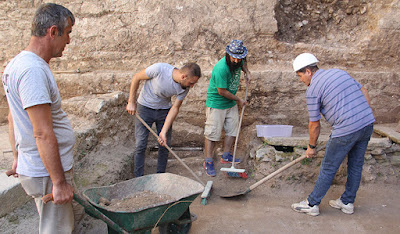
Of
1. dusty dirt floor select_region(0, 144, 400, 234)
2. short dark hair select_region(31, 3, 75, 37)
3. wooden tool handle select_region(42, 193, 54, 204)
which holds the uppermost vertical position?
short dark hair select_region(31, 3, 75, 37)

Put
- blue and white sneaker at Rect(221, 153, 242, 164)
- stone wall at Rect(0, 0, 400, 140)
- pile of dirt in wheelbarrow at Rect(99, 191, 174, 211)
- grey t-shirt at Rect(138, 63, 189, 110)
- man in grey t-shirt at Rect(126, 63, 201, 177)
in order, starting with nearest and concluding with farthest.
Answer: pile of dirt in wheelbarrow at Rect(99, 191, 174, 211) < man in grey t-shirt at Rect(126, 63, 201, 177) < grey t-shirt at Rect(138, 63, 189, 110) < blue and white sneaker at Rect(221, 153, 242, 164) < stone wall at Rect(0, 0, 400, 140)

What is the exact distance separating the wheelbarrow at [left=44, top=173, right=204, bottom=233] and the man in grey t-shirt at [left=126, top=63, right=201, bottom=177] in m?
0.77

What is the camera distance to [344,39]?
18.2 feet

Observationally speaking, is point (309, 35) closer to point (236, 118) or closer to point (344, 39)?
point (344, 39)

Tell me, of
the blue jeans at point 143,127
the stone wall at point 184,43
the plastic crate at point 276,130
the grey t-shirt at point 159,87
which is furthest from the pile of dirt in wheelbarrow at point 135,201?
the stone wall at point 184,43

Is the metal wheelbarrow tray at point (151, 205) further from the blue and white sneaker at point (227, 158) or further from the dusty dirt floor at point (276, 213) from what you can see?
the blue and white sneaker at point (227, 158)

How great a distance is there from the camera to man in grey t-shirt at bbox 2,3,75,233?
1.60 meters

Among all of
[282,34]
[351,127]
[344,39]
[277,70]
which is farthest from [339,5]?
[351,127]

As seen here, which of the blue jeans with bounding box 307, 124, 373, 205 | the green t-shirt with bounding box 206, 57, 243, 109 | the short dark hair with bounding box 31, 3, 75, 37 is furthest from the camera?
the green t-shirt with bounding box 206, 57, 243, 109

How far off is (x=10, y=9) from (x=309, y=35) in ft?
18.1

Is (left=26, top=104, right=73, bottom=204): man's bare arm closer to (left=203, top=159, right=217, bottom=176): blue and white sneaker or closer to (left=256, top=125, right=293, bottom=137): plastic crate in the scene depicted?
(left=203, top=159, right=217, bottom=176): blue and white sneaker

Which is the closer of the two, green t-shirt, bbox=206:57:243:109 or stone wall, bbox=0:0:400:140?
green t-shirt, bbox=206:57:243:109

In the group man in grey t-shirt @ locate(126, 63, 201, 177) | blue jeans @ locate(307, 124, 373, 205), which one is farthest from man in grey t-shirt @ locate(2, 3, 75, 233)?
blue jeans @ locate(307, 124, 373, 205)

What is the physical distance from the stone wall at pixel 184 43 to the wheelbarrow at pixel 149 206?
2323 mm
